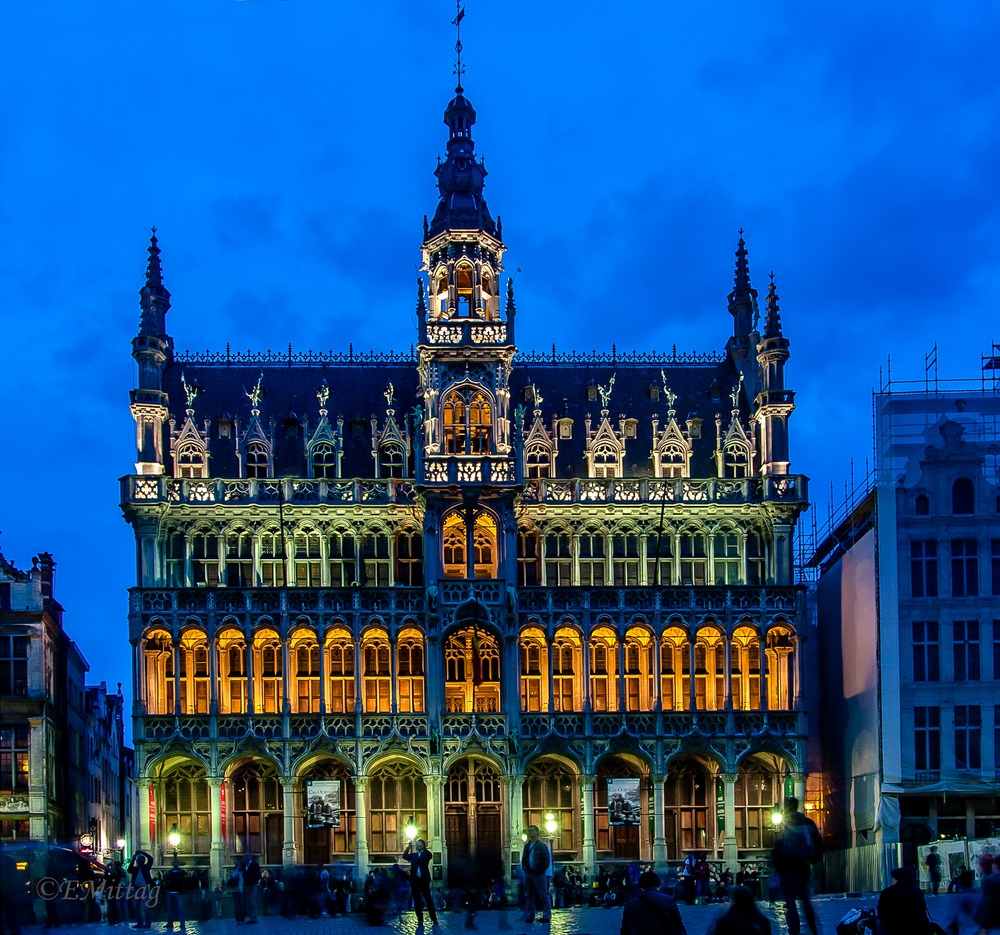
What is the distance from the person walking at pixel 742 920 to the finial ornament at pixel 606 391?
6554cm

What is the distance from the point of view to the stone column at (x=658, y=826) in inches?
3374

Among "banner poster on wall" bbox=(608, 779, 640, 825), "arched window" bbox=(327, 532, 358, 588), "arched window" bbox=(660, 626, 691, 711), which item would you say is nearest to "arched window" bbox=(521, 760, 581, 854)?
"banner poster on wall" bbox=(608, 779, 640, 825)

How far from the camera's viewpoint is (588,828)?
86188 millimetres

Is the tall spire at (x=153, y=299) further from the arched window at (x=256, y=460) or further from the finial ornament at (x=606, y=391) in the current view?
the finial ornament at (x=606, y=391)

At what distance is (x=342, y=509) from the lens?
89.6 meters

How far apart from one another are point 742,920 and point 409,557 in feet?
207

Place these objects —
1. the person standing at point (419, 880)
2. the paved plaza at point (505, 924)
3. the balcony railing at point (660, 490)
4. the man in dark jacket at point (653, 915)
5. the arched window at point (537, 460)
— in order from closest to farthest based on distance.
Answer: the man in dark jacket at point (653, 915)
the paved plaza at point (505, 924)
the person standing at point (419, 880)
the balcony railing at point (660, 490)
the arched window at point (537, 460)

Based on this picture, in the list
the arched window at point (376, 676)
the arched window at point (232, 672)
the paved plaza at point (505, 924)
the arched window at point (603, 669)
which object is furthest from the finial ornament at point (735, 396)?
the paved plaza at point (505, 924)

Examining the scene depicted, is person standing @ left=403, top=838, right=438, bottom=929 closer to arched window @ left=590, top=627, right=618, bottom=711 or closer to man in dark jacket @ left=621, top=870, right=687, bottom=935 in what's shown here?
man in dark jacket @ left=621, top=870, right=687, bottom=935

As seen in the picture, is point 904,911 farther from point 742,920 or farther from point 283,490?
point 283,490

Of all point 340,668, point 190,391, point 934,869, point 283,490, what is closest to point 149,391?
point 190,391

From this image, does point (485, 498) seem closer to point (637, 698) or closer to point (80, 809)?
point (637, 698)

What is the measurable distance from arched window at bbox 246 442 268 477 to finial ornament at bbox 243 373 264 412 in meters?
1.97

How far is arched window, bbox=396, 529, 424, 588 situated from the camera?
90.0 m
